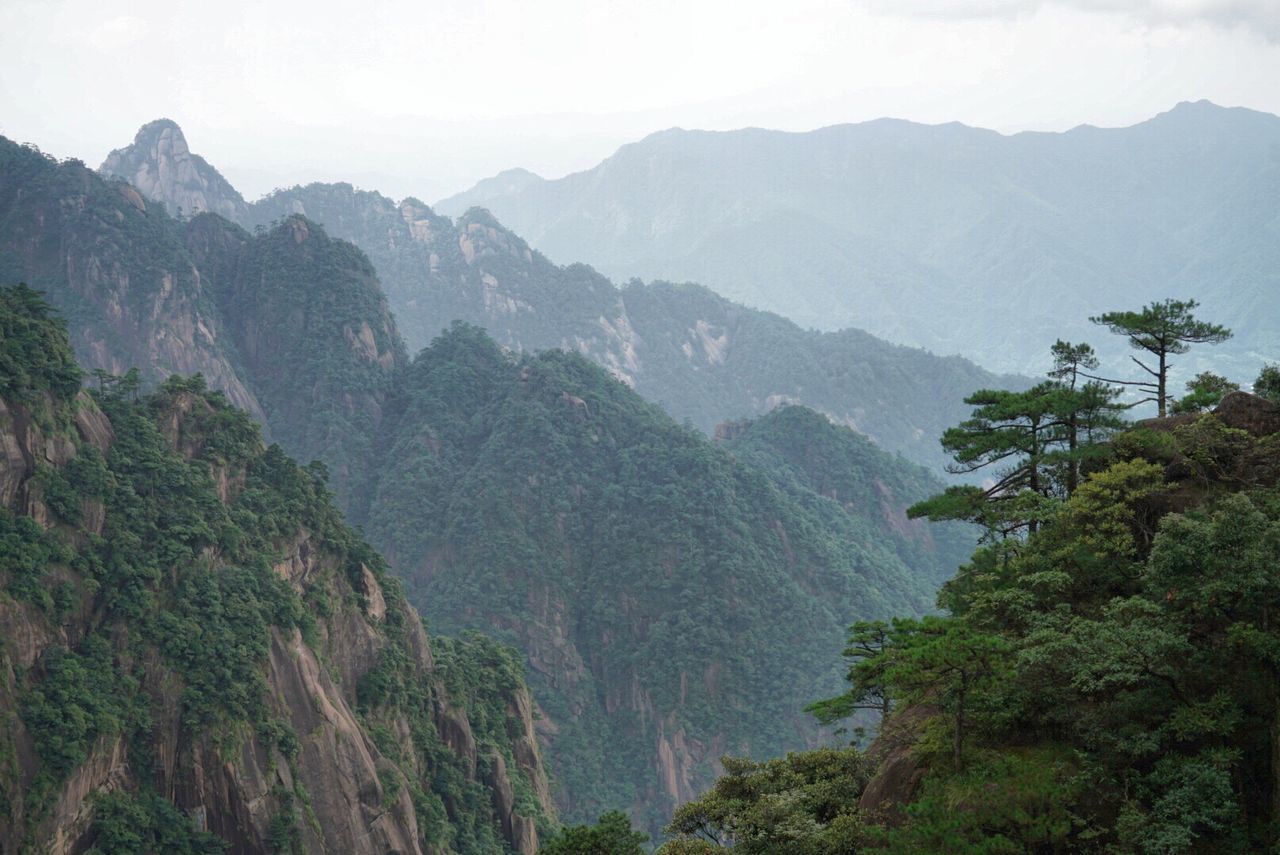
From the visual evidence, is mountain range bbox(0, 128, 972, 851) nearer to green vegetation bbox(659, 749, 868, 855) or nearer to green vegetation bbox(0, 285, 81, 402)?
green vegetation bbox(0, 285, 81, 402)

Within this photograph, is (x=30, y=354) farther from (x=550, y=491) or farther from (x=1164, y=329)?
(x=550, y=491)

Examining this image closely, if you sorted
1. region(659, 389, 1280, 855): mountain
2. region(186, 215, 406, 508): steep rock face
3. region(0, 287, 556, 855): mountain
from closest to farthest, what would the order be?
1. region(659, 389, 1280, 855): mountain
2. region(0, 287, 556, 855): mountain
3. region(186, 215, 406, 508): steep rock face

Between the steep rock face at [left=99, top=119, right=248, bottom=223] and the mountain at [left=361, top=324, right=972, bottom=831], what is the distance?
253 feet

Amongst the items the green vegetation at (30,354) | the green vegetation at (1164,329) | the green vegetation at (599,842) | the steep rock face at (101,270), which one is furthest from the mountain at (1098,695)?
the steep rock face at (101,270)

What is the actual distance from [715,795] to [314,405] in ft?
311

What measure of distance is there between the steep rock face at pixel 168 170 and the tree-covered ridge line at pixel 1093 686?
543 feet

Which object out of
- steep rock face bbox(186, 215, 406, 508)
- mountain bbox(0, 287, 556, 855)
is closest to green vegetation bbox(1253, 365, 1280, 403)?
mountain bbox(0, 287, 556, 855)

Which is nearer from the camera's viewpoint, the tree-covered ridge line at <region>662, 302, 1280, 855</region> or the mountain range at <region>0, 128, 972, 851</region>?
the tree-covered ridge line at <region>662, 302, 1280, 855</region>

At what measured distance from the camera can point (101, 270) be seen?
102 meters

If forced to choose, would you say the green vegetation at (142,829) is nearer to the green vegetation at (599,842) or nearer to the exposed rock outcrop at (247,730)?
the exposed rock outcrop at (247,730)

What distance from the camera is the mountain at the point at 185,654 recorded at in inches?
1534

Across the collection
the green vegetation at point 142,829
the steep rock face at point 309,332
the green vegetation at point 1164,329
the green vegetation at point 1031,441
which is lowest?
the green vegetation at point 142,829

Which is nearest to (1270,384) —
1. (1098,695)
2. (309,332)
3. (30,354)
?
(1098,695)

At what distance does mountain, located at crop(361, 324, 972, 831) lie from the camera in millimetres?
86250
